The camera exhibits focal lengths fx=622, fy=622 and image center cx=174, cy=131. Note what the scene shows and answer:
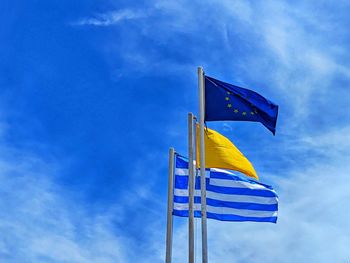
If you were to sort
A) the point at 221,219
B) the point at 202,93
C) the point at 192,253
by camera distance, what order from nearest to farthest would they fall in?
the point at 192,253 < the point at 202,93 < the point at 221,219

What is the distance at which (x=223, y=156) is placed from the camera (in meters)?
23.3

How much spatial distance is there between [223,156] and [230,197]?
10.3ft

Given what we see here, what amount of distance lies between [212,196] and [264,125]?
14.5 feet

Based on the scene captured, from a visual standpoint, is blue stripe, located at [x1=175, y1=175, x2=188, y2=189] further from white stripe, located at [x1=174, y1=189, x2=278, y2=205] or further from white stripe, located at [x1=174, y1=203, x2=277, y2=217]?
white stripe, located at [x1=174, y1=203, x2=277, y2=217]

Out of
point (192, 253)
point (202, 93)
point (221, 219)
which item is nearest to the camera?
point (192, 253)

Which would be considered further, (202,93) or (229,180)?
(229,180)

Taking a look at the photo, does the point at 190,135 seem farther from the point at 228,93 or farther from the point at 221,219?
the point at 221,219

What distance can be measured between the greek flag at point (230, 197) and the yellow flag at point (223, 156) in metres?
2.56

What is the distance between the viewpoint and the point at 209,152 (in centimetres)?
2342

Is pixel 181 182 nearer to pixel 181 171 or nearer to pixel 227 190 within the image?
pixel 181 171

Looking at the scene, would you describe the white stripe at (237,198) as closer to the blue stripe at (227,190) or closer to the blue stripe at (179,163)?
the blue stripe at (227,190)

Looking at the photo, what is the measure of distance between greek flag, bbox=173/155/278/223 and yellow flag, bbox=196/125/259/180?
8.40ft

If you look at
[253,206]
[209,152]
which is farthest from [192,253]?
[253,206]

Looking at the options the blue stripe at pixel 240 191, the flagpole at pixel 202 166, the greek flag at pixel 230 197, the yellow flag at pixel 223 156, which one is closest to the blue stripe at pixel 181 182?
the greek flag at pixel 230 197
